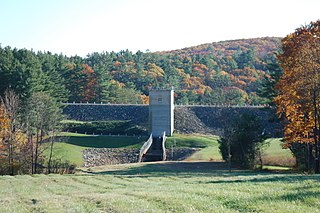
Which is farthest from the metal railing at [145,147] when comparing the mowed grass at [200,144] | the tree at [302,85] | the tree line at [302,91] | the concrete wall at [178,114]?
the tree at [302,85]

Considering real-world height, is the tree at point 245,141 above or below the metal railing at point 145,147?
above

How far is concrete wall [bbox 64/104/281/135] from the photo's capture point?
213ft

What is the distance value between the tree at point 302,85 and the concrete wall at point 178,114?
35.8m

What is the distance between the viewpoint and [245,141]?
114 ft

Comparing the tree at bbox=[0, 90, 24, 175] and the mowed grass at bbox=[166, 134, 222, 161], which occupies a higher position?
the tree at bbox=[0, 90, 24, 175]

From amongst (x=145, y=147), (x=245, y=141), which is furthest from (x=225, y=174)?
(x=145, y=147)

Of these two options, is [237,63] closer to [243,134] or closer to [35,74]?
[35,74]

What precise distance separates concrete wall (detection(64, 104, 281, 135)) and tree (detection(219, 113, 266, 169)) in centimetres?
2798

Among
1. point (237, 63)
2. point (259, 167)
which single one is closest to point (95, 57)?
point (237, 63)

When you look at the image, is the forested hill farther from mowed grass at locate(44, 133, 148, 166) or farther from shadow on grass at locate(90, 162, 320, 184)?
shadow on grass at locate(90, 162, 320, 184)

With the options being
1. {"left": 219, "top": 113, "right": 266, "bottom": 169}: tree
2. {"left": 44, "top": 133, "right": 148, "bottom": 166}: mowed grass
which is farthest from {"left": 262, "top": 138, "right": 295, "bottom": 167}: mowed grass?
{"left": 44, "top": 133, "right": 148, "bottom": 166}: mowed grass

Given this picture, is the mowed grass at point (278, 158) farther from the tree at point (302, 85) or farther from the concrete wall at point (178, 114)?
the concrete wall at point (178, 114)

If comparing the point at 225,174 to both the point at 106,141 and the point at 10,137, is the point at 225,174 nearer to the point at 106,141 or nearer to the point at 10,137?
the point at 10,137

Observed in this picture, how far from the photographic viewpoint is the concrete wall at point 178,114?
65.1 metres
